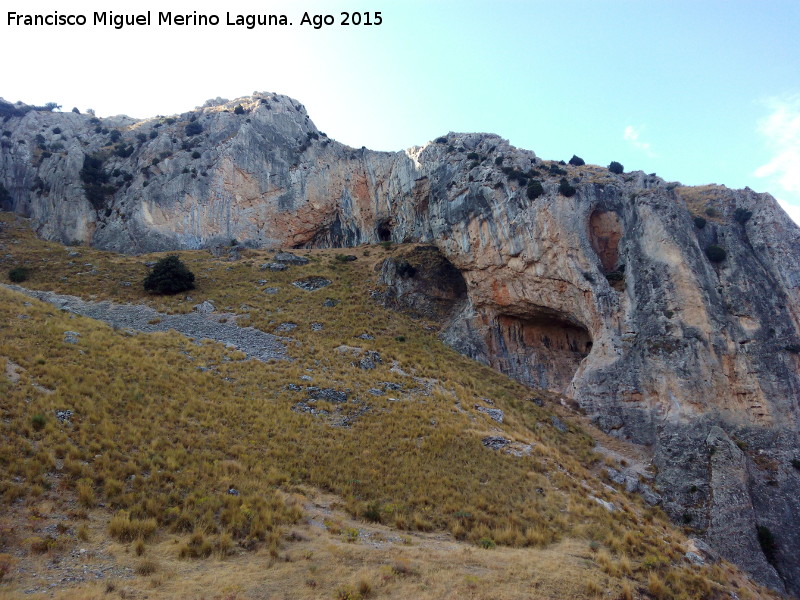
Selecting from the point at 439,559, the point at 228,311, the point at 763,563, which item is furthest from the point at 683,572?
the point at 228,311

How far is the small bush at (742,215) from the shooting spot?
3344 cm

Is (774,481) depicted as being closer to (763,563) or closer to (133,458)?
(763,563)

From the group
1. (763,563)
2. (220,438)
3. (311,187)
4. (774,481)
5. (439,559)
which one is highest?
(311,187)

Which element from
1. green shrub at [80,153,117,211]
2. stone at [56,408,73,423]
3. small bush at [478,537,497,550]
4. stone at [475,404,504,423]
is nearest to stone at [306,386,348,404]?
stone at [475,404,504,423]

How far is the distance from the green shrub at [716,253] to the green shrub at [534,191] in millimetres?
12408

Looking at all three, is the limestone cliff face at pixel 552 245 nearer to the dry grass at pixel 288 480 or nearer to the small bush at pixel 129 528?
the dry grass at pixel 288 480

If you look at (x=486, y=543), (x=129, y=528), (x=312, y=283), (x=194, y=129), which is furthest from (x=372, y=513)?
(x=194, y=129)

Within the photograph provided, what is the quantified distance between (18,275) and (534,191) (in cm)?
4204

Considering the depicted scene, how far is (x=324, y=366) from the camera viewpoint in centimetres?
2758

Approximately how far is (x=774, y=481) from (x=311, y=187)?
2027 inches

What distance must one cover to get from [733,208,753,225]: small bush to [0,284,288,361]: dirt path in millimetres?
33647

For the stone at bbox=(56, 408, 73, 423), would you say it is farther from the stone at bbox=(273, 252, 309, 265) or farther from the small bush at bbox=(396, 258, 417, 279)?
the stone at bbox=(273, 252, 309, 265)

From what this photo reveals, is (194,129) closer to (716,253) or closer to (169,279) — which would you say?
(169,279)

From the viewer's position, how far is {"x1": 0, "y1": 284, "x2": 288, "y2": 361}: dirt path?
29.1m
